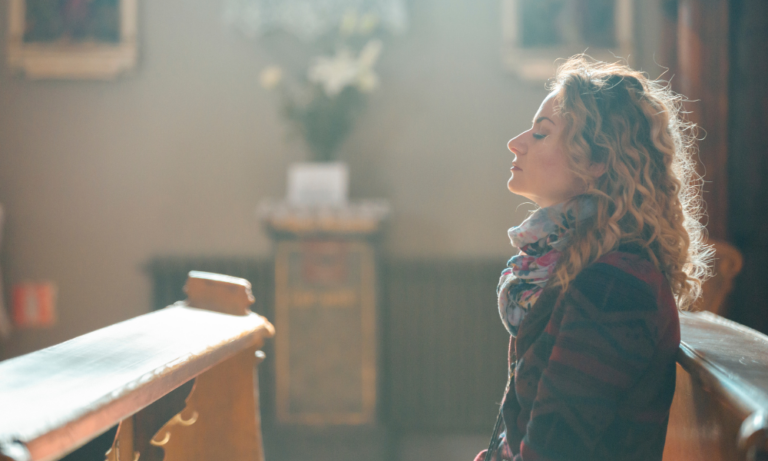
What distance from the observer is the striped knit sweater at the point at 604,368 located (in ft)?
2.93

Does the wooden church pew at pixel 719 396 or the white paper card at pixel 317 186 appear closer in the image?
the wooden church pew at pixel 719 396

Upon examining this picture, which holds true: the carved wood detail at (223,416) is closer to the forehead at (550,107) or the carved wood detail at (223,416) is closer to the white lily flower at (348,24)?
the forehead at (550,107)

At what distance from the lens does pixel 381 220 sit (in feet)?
10.5

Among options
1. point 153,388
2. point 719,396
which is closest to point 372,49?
point 153,388

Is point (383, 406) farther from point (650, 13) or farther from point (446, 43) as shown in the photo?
point (650, 13)

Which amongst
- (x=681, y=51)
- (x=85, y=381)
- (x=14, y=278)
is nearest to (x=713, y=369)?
(x=85, y=381)

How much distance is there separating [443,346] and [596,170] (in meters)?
2.77

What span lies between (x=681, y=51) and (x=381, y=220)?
1869mm

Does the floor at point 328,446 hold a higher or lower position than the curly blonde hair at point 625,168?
lower

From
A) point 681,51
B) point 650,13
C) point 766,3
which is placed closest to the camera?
point 766,3

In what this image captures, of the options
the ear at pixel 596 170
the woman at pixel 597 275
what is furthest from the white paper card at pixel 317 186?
the ear at pixel 596 170

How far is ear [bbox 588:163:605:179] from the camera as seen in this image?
3.53 feet

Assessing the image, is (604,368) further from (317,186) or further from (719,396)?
(317,186)

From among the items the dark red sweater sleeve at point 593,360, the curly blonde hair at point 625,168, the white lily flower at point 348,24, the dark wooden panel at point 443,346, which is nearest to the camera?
the dark red sweater sleeve at point 593,360
